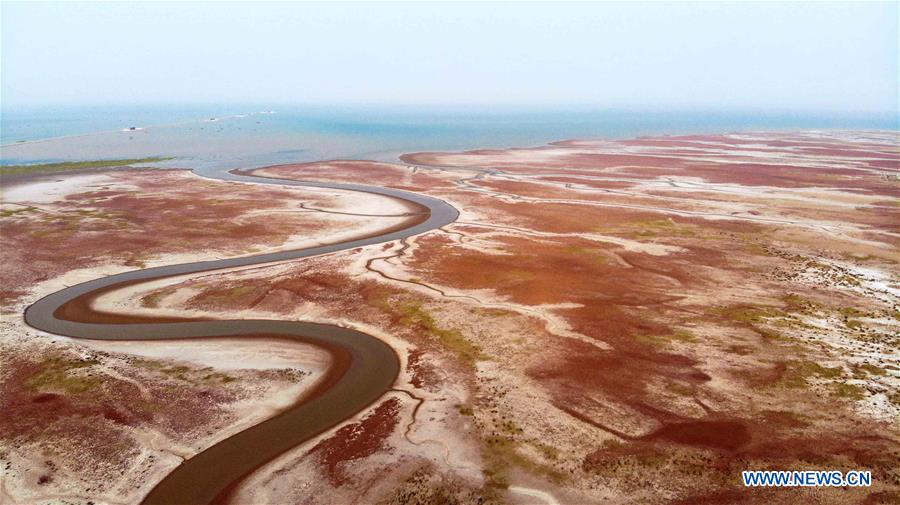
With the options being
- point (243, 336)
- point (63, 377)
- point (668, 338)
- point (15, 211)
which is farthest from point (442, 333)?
point (15, 211)

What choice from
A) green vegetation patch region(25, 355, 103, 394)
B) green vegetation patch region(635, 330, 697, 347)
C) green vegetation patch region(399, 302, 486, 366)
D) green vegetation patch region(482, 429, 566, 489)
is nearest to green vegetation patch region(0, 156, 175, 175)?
green vegetation patch region(25, 355, 103, 394)

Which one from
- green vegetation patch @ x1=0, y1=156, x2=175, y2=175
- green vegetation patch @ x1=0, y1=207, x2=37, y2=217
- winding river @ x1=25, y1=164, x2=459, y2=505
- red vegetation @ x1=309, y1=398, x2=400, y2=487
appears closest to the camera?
winding river @ x1=25, y1=164, x2=459, y2=505

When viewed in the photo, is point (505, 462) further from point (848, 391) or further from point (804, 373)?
point (848, 391)

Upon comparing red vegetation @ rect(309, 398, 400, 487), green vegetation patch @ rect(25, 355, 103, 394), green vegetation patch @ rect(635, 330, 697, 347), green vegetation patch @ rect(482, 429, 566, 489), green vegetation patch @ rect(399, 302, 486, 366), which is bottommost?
red vegetation @ rect(309, 398, 400, 487)

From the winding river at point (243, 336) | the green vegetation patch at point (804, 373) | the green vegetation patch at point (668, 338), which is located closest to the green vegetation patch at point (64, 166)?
the winding river at point (243, 336)

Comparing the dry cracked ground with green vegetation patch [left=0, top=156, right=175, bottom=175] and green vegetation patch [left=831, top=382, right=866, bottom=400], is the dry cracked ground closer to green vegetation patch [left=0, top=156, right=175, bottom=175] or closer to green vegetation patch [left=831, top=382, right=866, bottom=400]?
green vegetation patch [left=831, top=382, right=866, bottom=400]

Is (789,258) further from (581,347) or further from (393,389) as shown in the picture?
(393,389)

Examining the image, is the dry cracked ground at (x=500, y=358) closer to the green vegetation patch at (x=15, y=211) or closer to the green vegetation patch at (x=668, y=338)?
the green vegetation patch at (x=668, y=338)
